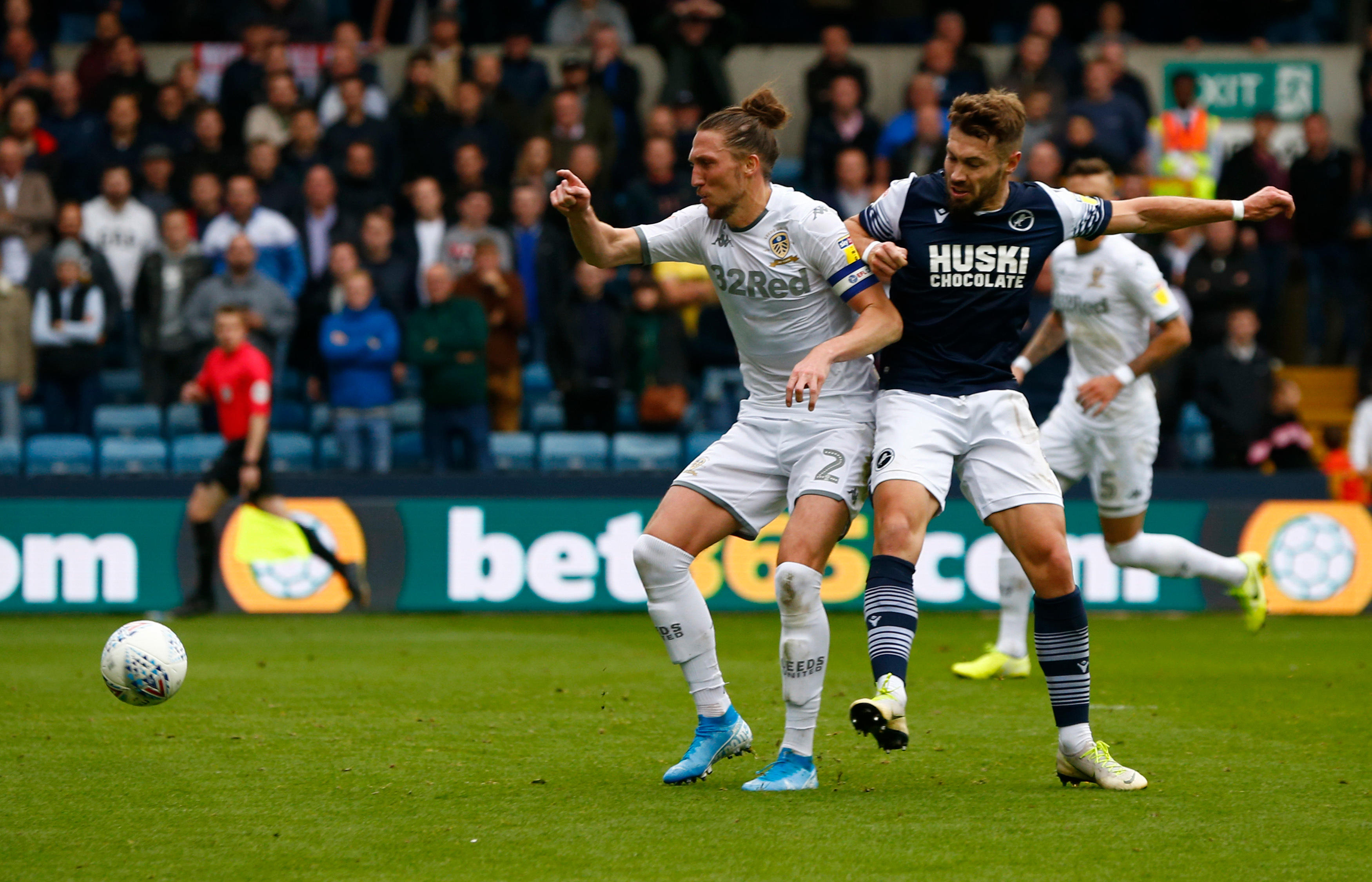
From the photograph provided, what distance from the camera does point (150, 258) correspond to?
1431cm

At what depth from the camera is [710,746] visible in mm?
5898

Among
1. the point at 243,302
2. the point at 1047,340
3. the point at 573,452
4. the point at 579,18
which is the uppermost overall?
the point at 579,18

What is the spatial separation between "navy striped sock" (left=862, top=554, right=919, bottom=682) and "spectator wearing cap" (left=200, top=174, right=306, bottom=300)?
32.7ft

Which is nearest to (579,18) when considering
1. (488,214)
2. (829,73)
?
(829,73)

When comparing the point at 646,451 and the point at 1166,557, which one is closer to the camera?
the point at 1166,557

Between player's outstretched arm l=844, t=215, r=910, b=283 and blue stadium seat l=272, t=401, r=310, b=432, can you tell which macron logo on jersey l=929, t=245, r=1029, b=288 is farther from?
blue stadium seat l=272, t=401, r=310, b=432

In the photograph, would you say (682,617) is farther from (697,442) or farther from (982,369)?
(697,442)

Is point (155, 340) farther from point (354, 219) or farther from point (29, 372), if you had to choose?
point (354, 219)

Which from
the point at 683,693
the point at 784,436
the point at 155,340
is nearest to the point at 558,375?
the point at 155,340

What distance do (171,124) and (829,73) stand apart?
245 inches

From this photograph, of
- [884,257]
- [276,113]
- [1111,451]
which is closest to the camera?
[884,257]

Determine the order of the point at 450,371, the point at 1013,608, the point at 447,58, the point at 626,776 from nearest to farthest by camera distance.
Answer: the point at 626,776 < the point at 1013,608 < the point at 450,371 < the point at 447,58

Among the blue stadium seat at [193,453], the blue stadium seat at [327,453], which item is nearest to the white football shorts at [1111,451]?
the blue stadium seat at [327,453]

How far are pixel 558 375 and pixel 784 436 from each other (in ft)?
27.0
